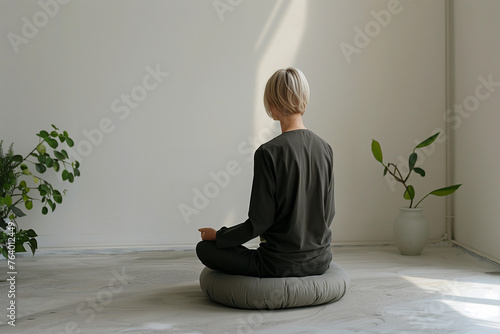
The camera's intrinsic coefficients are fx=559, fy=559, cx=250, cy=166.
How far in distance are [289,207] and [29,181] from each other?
6.89ft

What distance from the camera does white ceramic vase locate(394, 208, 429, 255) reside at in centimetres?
356

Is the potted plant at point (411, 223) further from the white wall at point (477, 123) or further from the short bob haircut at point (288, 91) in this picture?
the short bob haircut at point (288, 91)

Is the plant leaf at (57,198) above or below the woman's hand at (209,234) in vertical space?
above

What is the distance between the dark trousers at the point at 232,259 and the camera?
2391 millimetres

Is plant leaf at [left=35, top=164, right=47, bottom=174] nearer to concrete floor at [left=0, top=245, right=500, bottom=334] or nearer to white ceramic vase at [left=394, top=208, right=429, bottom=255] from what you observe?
concrete floor at [left=0, top=245, right=500, bottom=334]

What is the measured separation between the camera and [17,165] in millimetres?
3414

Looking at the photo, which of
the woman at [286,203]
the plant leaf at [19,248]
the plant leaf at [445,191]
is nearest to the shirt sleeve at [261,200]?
the woman at [286,203]

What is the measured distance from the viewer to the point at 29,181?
3.69 meters

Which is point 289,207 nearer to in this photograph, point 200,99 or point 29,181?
point 200,99

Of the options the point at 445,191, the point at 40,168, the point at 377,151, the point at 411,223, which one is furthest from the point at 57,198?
the point at 445,191

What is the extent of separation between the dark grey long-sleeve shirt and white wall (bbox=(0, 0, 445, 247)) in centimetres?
150

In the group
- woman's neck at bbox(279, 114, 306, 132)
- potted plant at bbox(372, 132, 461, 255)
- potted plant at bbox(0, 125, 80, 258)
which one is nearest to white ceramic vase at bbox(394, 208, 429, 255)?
potted plant at bbox(372, 132, 461, 255)

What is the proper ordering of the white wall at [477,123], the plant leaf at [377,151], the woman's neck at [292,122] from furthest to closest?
the plant leaf at [377,151]
the white wall at [477,123]
the woman's neck at [292,122]

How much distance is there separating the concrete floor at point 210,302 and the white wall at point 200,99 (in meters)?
0.43
